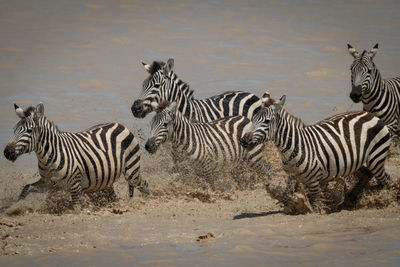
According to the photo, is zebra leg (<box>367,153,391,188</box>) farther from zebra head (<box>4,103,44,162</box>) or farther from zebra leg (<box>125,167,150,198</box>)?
zebra head (<box>4,103,44,162</box>)

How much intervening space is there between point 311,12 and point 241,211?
2041 cm

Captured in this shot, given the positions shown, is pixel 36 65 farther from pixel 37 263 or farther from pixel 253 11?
pixel 37 263

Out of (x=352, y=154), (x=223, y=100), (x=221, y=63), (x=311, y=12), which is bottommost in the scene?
(x=352, y=154)

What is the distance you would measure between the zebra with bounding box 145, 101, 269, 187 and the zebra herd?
0.01 m

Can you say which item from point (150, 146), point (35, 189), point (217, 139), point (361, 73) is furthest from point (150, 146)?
point (361, 73)

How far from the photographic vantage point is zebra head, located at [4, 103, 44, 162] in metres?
9.75

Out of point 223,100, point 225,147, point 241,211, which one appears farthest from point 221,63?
point 241,211

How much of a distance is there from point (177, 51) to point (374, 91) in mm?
10432

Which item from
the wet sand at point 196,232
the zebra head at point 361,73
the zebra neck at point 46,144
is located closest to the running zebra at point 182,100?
the zebra head at point 361,73

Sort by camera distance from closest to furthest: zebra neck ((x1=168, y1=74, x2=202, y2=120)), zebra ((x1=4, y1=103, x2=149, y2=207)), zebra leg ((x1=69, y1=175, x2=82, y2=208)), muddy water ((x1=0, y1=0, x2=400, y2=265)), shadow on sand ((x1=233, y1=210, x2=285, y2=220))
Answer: shadow on sand ((x1=233, y1=210, x2=285, y2=220)) < zebra ((x1=4, y1=103, x2=149, y2=207)) < zebra leg ((x1=69, y1=175, x2=82, y2=208)) < zebra neck ((x1=168, y1=74, x2=202, y2=120)) < muddy water ((x1=0, y1=0, x2=400, y2=265))

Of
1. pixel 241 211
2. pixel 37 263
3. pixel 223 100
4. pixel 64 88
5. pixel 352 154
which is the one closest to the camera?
pixel 37 263

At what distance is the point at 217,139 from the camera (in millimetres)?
11570

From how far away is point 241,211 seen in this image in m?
10.2

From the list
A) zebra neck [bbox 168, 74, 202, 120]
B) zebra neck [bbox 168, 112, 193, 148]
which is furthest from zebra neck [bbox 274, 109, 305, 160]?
zebra neck [bbox 168, 74, 202, 120]
